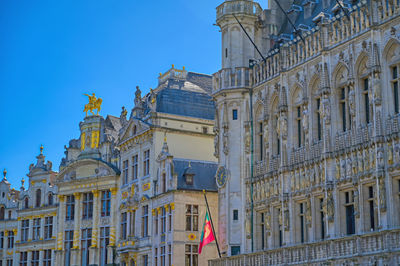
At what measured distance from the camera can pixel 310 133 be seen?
1278 inches

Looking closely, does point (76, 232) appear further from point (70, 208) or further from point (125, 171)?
point (125, 171)

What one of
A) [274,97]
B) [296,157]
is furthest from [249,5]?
[296,157]

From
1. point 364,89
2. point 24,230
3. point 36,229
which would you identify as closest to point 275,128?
point 364,89

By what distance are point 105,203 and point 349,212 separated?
26.0m

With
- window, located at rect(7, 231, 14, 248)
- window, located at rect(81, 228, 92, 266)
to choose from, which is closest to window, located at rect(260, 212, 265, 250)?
window, located at rect(81, 228, 92, 266)

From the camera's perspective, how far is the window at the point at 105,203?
5194cm

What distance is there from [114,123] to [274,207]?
26809 millimetres

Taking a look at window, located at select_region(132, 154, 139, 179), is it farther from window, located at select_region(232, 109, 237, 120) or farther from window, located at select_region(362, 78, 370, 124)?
window, located at select_region(362, 78, 370, 124)

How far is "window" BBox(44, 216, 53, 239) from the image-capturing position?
5753 centimetres

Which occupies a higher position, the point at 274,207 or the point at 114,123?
the point at 114,123

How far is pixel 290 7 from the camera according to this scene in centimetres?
4009

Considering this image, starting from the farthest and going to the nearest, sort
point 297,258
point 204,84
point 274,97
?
1. point 204,84
2. point 274,97
3. point 297,258

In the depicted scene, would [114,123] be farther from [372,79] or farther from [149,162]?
[372,79]

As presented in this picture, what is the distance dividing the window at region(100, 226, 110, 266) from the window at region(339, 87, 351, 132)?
83.0 ft
